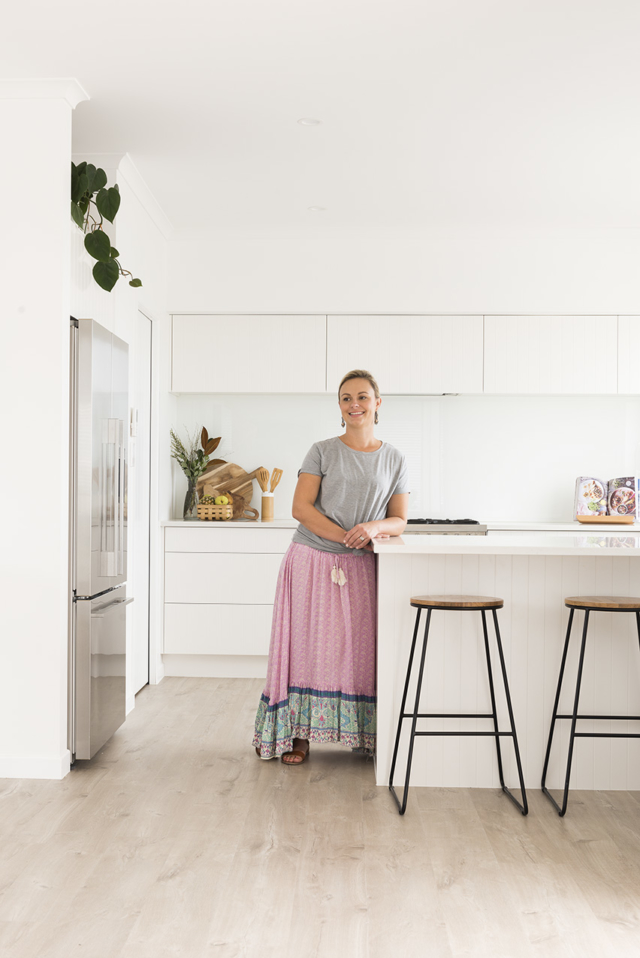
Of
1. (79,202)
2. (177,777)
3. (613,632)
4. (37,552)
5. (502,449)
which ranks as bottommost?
(177,777)

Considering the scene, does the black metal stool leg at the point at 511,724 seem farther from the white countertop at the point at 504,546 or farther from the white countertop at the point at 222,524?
the white countertop at the point at 222,524

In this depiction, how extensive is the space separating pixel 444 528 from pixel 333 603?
172 centimetres

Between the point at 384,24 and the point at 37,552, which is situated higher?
the point at 384,24

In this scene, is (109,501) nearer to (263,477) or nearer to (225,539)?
(225,539)

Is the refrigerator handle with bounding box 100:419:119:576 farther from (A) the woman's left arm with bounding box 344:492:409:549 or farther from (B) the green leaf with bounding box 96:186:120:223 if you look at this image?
(A) the woman's left arm with bounding box 344:492:409:549

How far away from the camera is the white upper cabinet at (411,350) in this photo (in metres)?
4.93

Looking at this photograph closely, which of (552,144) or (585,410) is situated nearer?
(552,144)

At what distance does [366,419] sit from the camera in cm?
316

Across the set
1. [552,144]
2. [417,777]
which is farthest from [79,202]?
[417,777]

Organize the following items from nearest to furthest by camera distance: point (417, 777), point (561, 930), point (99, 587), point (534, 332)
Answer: point (561, 930)
point (417, 777)
point (99, 587)
point (534, 332)

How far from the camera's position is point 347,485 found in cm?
315

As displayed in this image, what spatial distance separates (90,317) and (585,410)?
3321 millimetres

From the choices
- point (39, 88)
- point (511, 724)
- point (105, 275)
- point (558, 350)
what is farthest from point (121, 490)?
point (558, 350)

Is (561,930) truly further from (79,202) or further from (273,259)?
(273,259)
